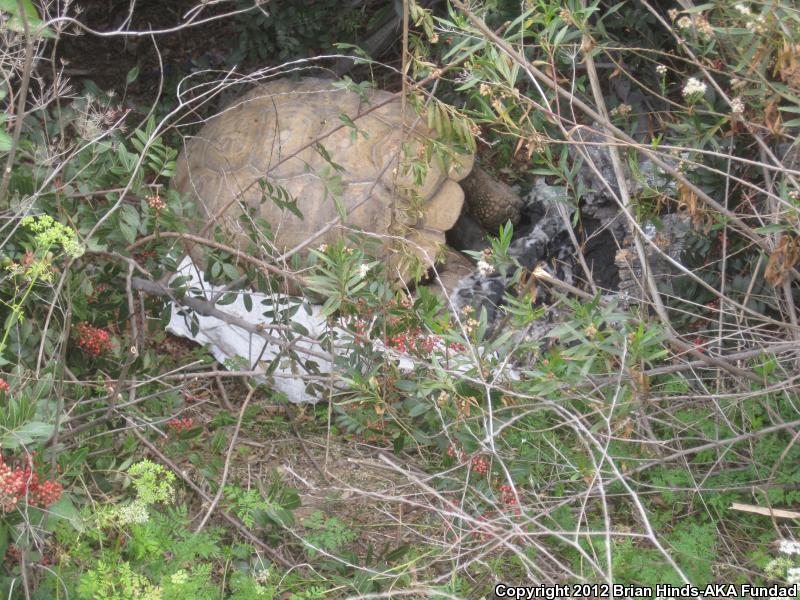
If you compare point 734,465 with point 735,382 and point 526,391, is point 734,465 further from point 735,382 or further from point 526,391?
point 526,391

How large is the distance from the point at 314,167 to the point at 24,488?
8.65 ft

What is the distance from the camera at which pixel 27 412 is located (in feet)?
6.18

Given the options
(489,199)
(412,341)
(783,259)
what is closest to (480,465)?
(412,341)

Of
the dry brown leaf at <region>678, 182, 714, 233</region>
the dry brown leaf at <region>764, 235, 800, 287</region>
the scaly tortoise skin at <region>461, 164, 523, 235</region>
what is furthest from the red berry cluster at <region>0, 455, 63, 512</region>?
the scaly tortoise skin at <region>461, 164, 523, 235</region>

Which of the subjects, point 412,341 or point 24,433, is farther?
point 412,341

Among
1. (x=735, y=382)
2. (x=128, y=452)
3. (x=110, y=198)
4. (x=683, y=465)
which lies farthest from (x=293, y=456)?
(x=735, y=382)

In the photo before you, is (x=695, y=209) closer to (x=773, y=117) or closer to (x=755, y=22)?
(x=773, y=117)

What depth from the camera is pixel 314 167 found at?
427 cm

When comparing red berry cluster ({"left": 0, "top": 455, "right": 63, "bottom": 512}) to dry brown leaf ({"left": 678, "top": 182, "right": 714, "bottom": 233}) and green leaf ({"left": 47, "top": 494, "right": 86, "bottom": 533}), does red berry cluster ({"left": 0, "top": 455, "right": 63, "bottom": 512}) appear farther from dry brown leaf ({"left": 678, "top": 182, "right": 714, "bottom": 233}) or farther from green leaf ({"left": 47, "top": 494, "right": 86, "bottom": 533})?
dry brown leaf ({"left": 678, "top": 182, "right": 714, "bottom": 233})

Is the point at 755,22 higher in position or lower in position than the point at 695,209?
higher

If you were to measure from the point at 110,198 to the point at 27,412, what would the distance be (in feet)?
3.88

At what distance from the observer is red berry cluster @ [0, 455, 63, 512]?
1.75 metres

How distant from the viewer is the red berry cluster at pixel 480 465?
2.48 m

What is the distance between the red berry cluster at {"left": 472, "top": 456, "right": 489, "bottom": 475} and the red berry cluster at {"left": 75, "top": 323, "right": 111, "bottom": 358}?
4.23ft
